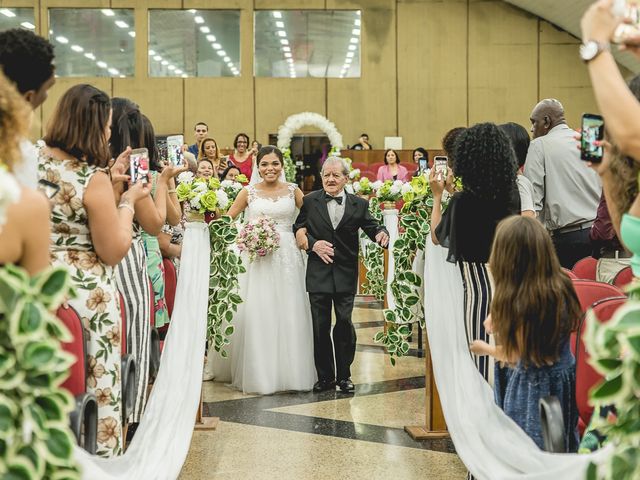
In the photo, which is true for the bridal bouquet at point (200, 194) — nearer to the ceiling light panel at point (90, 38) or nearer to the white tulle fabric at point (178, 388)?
the white tulle fabric at point (178, 388)

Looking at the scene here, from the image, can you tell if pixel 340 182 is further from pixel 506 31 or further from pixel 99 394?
pixel 506 31

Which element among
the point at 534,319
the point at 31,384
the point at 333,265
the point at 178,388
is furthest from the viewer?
the point at 333,265

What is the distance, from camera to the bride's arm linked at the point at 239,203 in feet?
19.7

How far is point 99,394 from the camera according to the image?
9.23 ft

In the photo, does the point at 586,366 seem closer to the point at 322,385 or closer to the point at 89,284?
the point at 89,284

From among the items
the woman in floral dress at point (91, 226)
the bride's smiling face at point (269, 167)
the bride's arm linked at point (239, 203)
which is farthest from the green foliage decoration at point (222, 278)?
the woman in floral dress at point (91, 226)

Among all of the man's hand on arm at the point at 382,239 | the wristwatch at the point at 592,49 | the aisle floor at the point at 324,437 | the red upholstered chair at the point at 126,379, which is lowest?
the aisle floor at the point at 324,437

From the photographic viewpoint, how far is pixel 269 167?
5902mm

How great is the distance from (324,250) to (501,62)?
42.5 feet

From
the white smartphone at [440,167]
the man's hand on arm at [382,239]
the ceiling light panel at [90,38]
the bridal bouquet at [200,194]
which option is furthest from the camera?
Result: the ceiling light panel at [90,38]

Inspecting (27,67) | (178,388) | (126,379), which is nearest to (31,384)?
(27,67)

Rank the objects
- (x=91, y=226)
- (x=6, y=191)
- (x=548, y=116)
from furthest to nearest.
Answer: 1. (x=548, y=116)
2. (x=91, y=226)
3. (x=6, y=191)

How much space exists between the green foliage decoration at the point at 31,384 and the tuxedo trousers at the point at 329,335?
4152mm

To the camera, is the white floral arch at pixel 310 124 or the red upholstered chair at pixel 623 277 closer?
the red upholstered chair at pixel 623 277
